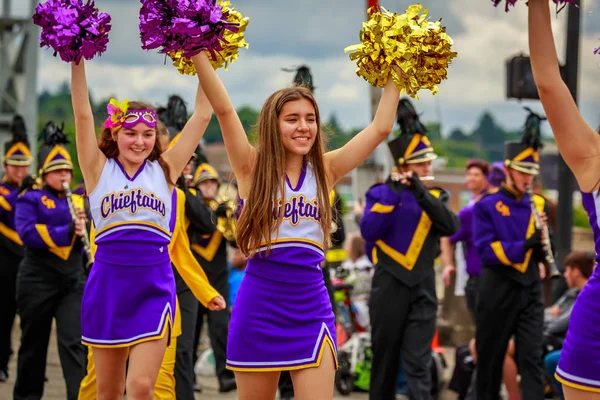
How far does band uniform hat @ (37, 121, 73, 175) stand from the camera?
8.01m

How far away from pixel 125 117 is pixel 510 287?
363 cm

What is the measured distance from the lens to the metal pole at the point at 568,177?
34.2 ft

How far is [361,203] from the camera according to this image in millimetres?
11211

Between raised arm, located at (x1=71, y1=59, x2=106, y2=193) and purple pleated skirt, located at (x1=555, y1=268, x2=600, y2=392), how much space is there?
2742 millimetres

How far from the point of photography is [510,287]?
26.6 feet

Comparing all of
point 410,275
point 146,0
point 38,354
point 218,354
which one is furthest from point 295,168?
point 218,354

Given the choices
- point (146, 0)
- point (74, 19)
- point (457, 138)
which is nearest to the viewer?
point (146, 0)

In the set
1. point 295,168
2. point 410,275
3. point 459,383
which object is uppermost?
point 295,168

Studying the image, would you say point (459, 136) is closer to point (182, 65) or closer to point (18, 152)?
point (18, 152)

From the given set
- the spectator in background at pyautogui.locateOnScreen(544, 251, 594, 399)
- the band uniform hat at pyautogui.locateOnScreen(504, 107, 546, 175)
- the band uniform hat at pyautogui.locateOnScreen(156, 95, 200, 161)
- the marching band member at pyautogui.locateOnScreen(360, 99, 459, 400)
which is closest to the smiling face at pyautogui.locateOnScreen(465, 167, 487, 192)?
the spectator in background at pyautogui.locateOnScreen(544, 251, 594, 399)

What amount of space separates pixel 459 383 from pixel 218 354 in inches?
83.1

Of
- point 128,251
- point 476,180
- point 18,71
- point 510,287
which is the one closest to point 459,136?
point 18,71

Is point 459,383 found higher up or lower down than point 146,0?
lower down

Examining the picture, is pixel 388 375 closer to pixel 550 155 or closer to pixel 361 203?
pixel 361 203
